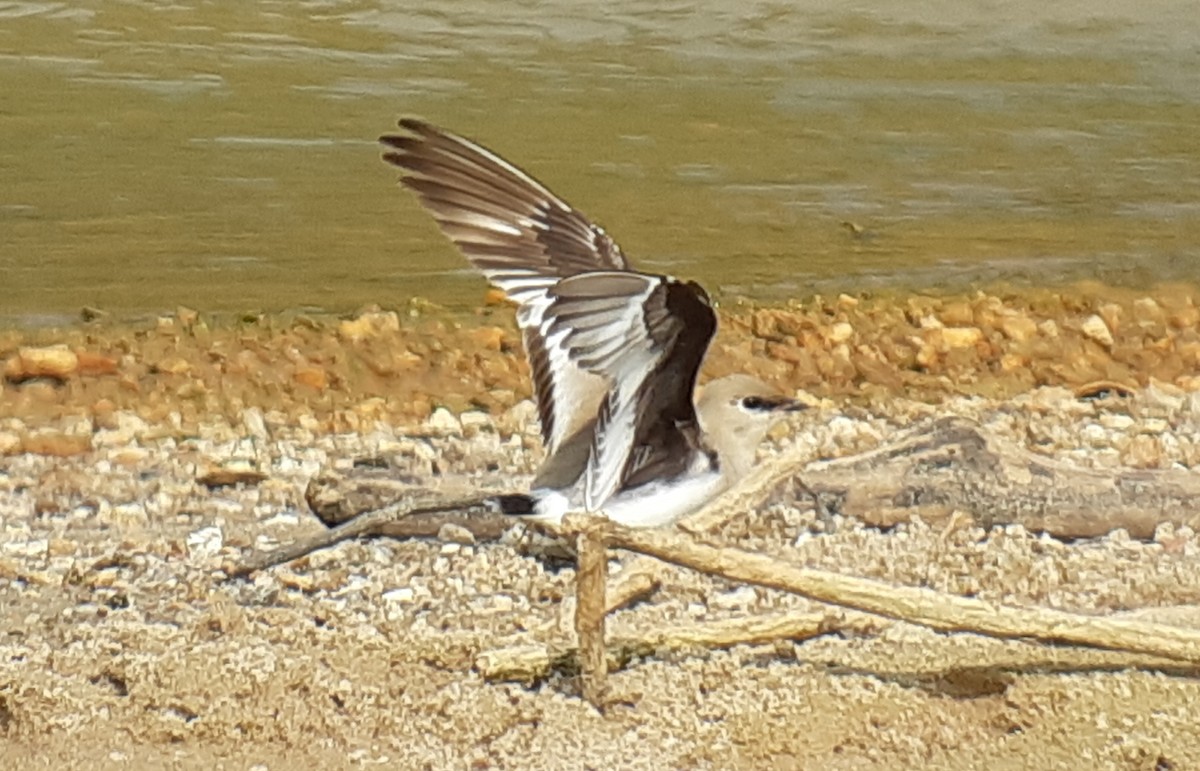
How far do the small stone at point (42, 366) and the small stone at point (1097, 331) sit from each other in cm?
387

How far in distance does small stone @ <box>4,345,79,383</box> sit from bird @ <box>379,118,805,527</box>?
2281 mm

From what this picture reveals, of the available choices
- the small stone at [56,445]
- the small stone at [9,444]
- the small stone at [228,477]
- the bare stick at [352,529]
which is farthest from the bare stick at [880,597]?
the small stone at [9,444]

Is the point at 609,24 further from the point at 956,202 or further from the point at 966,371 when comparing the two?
the point at 966,371

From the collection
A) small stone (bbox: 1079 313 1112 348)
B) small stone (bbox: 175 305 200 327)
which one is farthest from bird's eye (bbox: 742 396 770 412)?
small stone (bbox: 175 305 200 327)

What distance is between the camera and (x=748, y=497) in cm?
597

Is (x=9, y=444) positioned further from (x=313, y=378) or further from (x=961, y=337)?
(x=961, y=337)

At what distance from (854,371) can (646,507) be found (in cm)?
271

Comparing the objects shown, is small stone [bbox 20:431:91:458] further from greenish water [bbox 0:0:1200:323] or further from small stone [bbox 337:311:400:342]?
greenish water [bbox 0:0:1200:323]

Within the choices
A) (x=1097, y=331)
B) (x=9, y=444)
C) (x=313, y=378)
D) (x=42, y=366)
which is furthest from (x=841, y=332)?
(x=9, y=444)

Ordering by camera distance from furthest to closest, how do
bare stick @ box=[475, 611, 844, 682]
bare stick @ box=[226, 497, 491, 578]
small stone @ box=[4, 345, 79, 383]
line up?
small stone @ box=[4, 345, 79, 383] → bare stick @ box=[226, 497, 491, 578] → bare stick @ box=[475, 611, 844, 682]

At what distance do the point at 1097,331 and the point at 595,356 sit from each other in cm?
413

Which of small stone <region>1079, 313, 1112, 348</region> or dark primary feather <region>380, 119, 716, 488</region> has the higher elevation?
dark primary feather <region>380, 119, 716, 488</region>

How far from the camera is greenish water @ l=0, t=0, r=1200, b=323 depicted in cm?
1064

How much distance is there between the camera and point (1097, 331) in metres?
9.01
